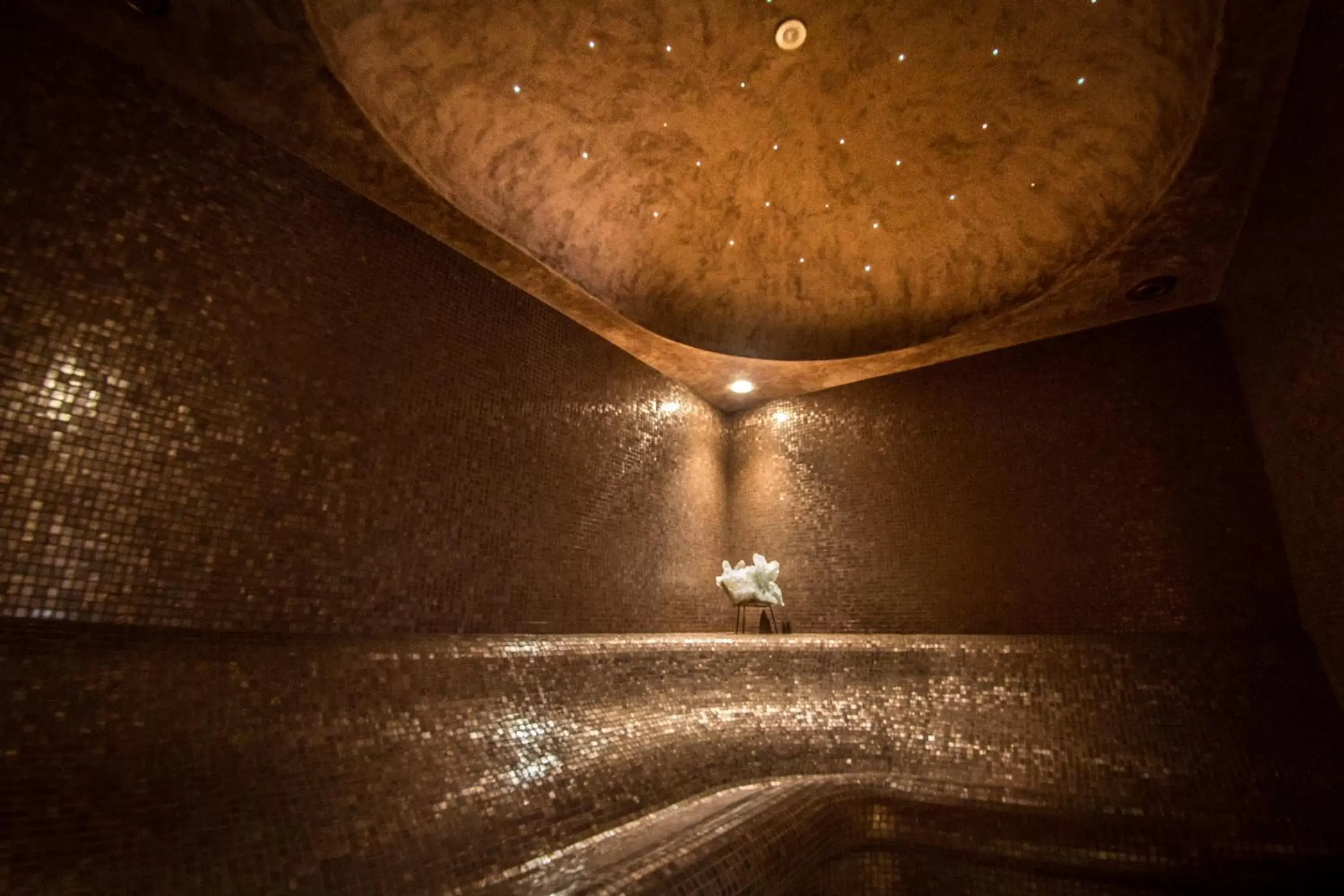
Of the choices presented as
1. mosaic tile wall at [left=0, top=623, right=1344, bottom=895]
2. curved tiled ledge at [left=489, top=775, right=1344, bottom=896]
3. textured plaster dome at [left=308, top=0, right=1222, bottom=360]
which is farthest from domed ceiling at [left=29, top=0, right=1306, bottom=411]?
curved tiled ledge at [left=489, top=775, right=1344, bottom=896]

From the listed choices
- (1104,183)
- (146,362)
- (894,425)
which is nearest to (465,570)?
(146,362)

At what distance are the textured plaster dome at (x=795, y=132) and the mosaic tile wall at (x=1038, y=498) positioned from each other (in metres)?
0.65

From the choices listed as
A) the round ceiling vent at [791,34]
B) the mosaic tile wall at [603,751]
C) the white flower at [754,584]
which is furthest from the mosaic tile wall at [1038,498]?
the round ceiling vent at [791,34]

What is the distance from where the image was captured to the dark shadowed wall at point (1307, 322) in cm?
225

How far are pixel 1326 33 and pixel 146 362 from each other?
4204mm

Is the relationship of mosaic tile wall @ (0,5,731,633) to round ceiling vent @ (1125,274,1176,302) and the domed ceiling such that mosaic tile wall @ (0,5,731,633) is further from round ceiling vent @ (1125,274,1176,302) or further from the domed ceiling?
round ceiling vent @ (1125,274,1176,302)

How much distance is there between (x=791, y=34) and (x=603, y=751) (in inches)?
124

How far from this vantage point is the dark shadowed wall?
2.25m

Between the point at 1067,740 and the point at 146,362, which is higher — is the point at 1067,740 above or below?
below

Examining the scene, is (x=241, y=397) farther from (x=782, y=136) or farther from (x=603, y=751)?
(x=782, y=136)

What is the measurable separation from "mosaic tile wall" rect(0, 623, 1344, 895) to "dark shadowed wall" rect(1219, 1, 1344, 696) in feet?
1.49

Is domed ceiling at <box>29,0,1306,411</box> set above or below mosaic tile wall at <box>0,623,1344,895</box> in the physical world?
above

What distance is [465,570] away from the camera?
2918mm

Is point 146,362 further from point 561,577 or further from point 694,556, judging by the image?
point 694,556
